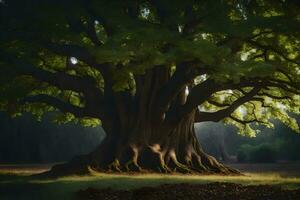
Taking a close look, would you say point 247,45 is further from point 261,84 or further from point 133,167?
point 133,167

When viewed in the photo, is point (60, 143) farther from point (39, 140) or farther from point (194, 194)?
point (194, 194)

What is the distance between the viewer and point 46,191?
1466cm

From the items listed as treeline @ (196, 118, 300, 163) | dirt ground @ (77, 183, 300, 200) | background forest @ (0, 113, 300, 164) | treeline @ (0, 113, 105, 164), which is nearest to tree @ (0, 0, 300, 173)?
dirt ground @ (77, 183, 300, 200)

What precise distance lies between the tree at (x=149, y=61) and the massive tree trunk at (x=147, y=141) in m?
0.06

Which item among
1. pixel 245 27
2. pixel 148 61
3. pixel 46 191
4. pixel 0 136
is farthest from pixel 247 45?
pixel 0 136

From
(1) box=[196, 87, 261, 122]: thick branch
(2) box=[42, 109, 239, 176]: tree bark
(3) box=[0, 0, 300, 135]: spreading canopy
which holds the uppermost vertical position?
(3) box=[0, 0, 300, 135]: spreading canopy

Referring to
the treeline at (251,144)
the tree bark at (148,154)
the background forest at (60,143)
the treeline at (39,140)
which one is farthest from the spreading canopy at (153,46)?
the treeline at (251,144)

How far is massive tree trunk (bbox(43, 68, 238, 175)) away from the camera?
24.2 meters

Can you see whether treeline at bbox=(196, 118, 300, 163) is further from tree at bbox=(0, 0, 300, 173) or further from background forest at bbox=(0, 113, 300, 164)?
tree at bbox=(0, 0, 300, 173)

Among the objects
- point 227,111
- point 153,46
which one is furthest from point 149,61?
point 227,111

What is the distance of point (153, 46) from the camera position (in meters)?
18.8

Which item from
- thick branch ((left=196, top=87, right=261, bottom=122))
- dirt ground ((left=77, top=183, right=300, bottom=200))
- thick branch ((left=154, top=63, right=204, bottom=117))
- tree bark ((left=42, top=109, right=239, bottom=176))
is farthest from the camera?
thick branch ((left=196, top=87, right=261, bottom=122))

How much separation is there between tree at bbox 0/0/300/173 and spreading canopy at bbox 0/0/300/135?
0.05 m

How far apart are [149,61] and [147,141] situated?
7.62m
